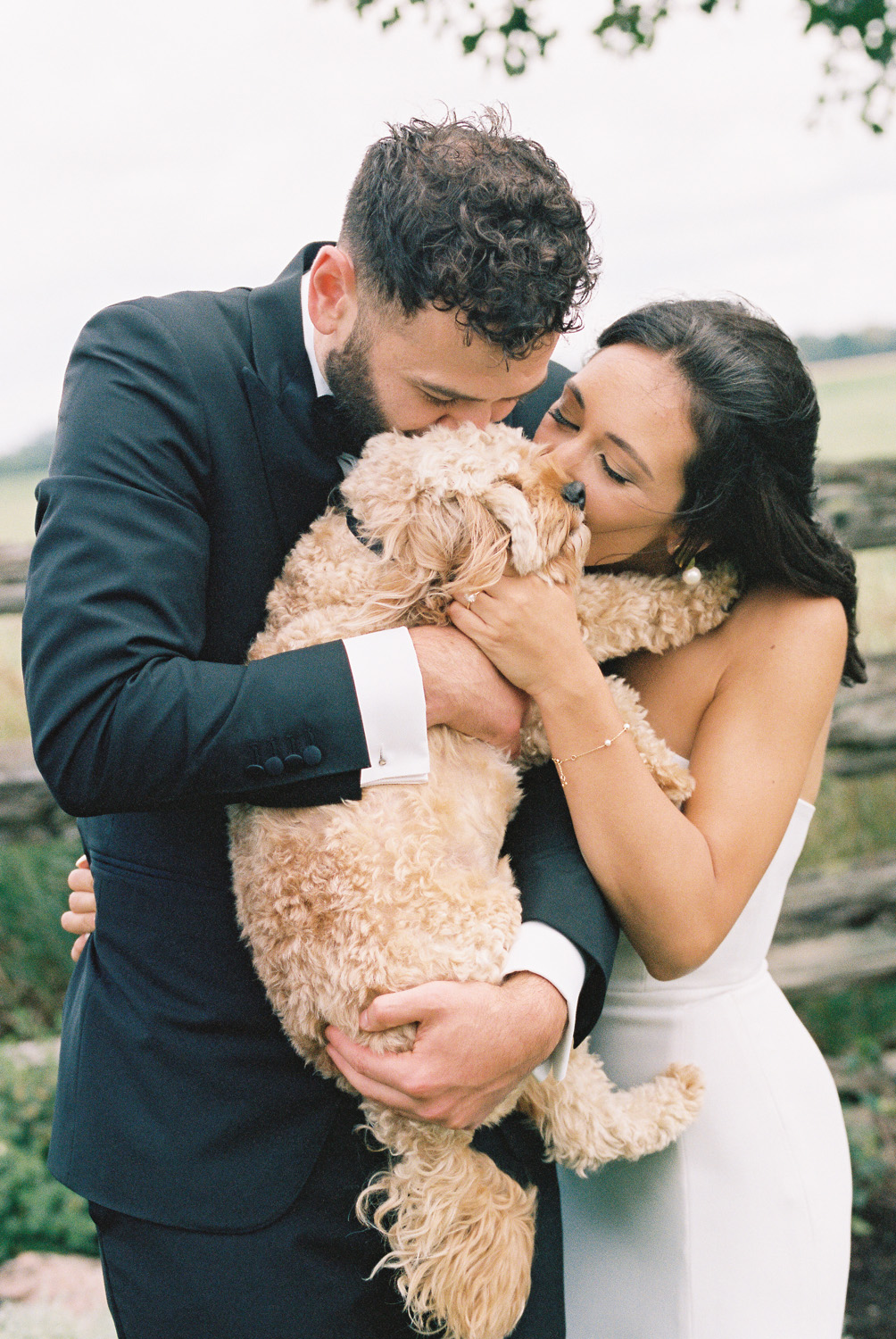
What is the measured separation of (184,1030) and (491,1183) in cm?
68

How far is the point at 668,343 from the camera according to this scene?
231 cm

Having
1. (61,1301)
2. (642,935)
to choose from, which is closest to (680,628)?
(642,935)

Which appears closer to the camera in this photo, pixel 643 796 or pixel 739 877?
pixel 643 796

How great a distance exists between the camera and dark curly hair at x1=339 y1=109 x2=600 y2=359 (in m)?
1.92

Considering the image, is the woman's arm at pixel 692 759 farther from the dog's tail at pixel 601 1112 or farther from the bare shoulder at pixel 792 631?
the dog's tail at pixel 601 1112

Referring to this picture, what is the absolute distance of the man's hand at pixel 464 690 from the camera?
2.02 m

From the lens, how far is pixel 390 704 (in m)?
1.87

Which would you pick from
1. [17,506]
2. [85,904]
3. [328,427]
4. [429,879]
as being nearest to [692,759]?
[429,879]

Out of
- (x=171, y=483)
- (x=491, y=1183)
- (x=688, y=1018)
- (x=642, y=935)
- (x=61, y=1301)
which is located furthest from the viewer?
(x=61, y=1301)

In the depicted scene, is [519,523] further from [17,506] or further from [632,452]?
[17,506]

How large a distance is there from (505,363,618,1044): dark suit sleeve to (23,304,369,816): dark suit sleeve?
1.58ft

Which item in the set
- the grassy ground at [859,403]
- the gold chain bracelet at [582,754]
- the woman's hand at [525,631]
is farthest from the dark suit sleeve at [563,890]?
the grassy ground at [859,403]

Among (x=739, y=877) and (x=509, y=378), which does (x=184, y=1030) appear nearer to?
(x=739, y=877)

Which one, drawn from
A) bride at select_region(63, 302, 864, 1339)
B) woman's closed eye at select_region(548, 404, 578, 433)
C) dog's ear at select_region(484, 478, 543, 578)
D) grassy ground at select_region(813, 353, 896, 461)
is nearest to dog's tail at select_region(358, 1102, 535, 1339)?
bride at select_region(63, 302, 864, 1339)
